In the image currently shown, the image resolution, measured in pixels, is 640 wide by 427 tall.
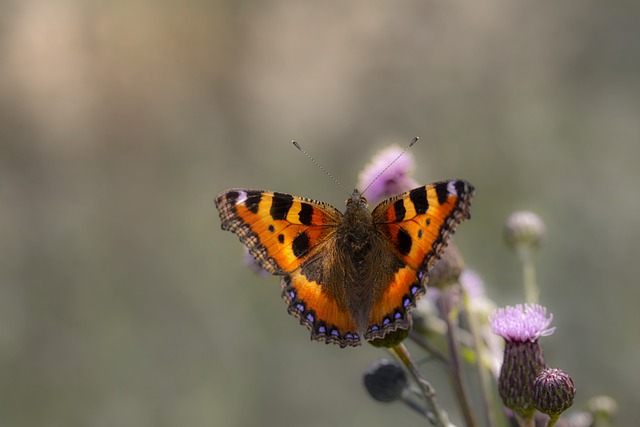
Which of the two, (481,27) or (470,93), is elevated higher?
(481,27)

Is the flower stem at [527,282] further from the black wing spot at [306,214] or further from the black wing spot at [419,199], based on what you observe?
the black wing spot at [306,214]

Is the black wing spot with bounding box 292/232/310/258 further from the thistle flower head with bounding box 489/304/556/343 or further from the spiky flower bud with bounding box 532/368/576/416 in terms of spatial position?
the spiky flower bud with bounding box 532/368/576/416

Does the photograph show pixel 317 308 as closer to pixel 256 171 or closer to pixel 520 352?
pixel 520 352

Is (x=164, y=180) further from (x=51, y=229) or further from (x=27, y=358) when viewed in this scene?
(x=27, y=358)

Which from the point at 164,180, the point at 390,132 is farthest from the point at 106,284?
the point at 390,132

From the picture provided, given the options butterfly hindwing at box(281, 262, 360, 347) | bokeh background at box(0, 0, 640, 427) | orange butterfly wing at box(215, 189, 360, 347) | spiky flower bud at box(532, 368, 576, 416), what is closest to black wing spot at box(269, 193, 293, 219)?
orange butterfly wing at box(215, 189, 360, 347)

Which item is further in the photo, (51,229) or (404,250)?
(51,229)

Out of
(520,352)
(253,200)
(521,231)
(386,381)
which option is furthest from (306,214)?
(521,231)
